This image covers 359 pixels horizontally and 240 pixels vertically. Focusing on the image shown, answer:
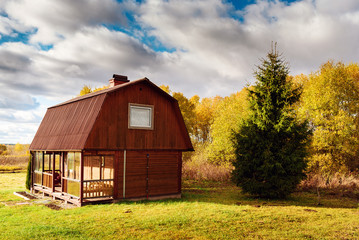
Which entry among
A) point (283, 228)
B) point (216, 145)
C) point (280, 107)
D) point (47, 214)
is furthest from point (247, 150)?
point (216, 145)

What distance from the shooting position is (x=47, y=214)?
1218 cm

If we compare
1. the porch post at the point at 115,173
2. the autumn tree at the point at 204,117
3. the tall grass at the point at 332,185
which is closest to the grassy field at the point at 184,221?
the porch post at the point at 115,173

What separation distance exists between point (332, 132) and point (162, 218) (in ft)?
64.7

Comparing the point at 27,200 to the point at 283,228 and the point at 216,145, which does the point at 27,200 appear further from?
the point at 216,145

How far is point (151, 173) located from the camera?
1611cm

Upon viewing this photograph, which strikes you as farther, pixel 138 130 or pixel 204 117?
pixel 204 117

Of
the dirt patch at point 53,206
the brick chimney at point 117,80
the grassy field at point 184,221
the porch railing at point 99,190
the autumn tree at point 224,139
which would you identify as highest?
the brick chimney at point 117,80

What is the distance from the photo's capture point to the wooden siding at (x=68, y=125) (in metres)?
14.5

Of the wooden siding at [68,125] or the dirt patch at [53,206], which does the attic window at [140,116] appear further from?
the dirt patch at [53,206]

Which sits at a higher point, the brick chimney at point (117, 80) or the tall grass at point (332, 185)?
the brick chimney at point (117, 80)

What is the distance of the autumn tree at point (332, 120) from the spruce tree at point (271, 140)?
31.2ft

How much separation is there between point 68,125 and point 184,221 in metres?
8.96

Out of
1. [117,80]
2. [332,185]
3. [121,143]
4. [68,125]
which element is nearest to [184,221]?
[121,143]

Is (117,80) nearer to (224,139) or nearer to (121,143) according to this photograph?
(121,143)
